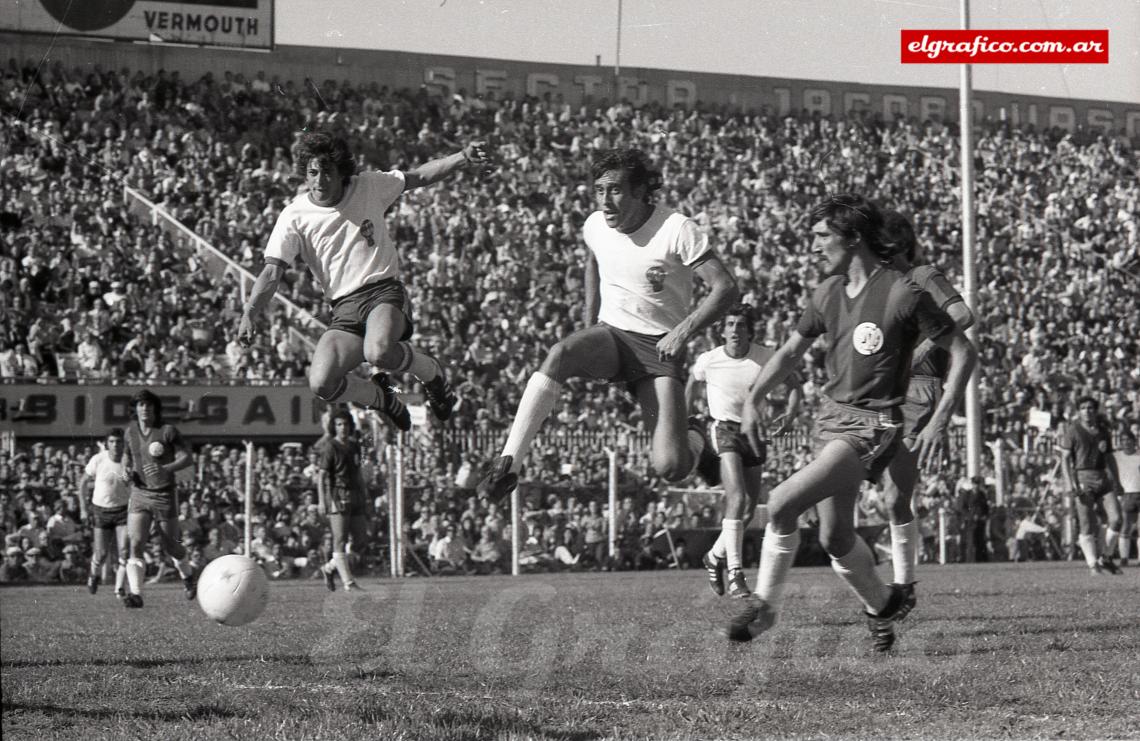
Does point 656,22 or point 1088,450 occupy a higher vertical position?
point 656,22

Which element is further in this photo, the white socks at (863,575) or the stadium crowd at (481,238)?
the stadium crowd at (481,238)

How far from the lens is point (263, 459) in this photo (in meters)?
20.4

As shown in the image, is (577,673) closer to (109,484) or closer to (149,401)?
(149,401)

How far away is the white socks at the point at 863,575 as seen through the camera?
758 centimetres

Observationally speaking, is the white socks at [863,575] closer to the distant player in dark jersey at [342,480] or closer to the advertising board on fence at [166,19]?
the distant player in dark jersey at [342,480]

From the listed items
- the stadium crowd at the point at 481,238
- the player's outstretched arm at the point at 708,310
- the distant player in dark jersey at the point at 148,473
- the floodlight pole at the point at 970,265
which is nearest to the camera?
the player's outstretched arm at the point at 708,310

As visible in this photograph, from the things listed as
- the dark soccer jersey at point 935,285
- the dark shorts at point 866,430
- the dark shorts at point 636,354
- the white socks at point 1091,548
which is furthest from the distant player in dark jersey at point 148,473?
the white socks at point 1091,548

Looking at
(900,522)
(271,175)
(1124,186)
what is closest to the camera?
(900,522)

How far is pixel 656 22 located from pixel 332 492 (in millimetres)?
6856

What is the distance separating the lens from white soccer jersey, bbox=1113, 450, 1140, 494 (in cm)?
1781

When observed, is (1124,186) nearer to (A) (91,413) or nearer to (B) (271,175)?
(B) (271,175)

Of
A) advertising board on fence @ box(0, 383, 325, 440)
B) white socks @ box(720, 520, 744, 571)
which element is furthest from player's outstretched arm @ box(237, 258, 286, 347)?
advertising board on fence @ box(0, 383, 325, 440)

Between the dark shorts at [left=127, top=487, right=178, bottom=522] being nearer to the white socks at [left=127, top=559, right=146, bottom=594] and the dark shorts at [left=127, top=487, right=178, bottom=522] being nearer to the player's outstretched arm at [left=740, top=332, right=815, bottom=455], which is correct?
the white socks at [left=127, top=559, right=146, bottom=594]

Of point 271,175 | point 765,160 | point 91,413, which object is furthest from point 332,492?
point 765,160
